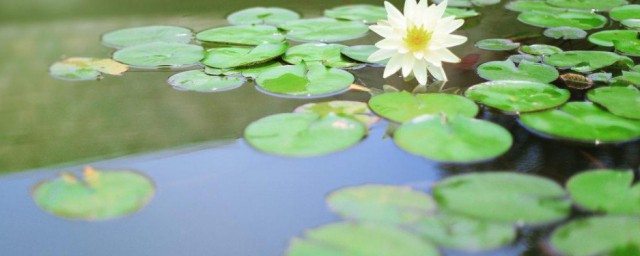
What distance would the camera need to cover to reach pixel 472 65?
1.39m

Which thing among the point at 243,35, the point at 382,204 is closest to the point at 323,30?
the point at 243,35

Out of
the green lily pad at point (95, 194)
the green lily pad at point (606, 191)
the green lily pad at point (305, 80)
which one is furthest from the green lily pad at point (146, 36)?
the green lily pad at point (606, 191)

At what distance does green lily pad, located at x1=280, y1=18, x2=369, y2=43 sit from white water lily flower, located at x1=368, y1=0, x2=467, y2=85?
0.38m

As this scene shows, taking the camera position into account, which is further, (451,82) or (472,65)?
(472,65)

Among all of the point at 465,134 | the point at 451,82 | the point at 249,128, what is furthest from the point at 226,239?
the point at 451,82

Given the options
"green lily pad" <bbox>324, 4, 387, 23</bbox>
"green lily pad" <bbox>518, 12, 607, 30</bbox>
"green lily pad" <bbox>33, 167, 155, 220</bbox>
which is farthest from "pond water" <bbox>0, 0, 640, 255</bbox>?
"green lily pad" <bbox>324, 4, 387, 23</bbox>

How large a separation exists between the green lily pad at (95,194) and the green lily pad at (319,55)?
1.82ft

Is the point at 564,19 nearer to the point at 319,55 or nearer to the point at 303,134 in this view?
the point at 319,55

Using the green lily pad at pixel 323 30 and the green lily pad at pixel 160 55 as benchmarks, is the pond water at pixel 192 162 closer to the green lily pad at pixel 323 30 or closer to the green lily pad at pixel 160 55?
the green lily pad at pixel 160 55

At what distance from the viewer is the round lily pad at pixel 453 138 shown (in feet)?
3.11

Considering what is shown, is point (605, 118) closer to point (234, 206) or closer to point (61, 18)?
point (234, 206)

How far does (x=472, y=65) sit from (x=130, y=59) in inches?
32.2

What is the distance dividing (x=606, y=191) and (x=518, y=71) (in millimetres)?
497

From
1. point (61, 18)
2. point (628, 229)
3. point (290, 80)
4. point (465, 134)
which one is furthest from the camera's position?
point (61, 18)
